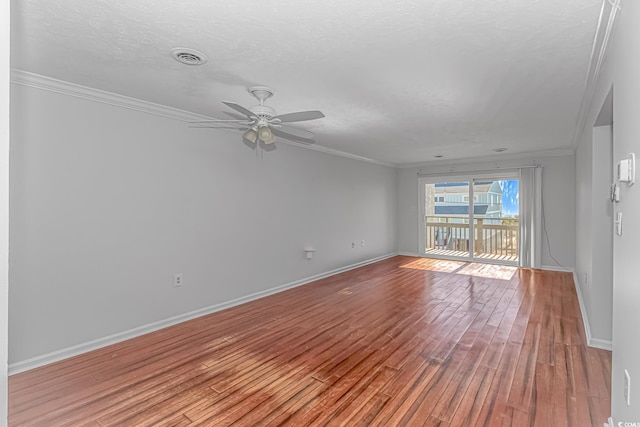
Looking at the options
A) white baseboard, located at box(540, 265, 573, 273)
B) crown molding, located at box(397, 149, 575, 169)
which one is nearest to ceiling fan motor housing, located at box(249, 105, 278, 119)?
crown molding, located at box(397, 149, 575, 169)

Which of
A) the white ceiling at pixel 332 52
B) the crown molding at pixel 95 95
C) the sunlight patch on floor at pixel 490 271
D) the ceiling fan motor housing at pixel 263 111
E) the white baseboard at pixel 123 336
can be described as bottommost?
the white baseboard at pixel 123 336

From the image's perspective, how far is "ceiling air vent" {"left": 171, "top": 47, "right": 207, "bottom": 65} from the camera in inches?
82.9

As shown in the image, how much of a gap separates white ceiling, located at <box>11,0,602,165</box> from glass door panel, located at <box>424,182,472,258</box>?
381 cm

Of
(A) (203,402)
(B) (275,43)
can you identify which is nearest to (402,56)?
(B) (275,43)

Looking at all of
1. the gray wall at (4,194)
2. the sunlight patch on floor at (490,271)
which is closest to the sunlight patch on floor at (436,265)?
the sunlight patch on floor at (490,271)

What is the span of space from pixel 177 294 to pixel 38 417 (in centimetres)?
157

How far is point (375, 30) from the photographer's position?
6.06 feet

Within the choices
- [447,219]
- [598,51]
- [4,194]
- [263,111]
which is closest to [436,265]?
[447,219]

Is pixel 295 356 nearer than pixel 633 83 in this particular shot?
No

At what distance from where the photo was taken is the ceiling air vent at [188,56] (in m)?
2.11

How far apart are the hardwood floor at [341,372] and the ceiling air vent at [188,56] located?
2.33 metres

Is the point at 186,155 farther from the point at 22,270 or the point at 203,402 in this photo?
the point at 203,402

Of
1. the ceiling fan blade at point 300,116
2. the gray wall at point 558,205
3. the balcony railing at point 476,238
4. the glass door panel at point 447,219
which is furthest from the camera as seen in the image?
the glass door panel at point 447,219

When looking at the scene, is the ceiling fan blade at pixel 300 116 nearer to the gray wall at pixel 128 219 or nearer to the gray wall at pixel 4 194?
the gray wall at pixel 128 219
